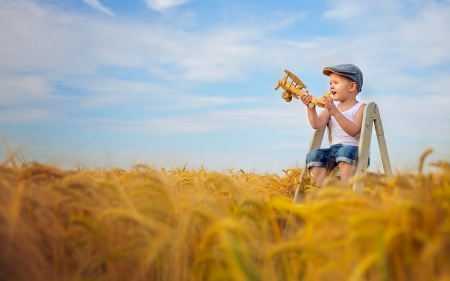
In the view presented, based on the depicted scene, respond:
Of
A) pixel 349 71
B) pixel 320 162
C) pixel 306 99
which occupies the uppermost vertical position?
pixel 349 71

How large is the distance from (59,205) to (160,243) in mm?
751

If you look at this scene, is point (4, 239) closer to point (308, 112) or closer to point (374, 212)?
point (374, 212)

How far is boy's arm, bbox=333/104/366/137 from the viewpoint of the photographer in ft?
15.2

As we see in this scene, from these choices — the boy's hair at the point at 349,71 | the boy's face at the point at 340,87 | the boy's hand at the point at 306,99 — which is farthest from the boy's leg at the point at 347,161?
the boy's hair at the point at 349,71

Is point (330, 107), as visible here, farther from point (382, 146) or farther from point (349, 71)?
point (382, 146)

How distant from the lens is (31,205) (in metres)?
2.12

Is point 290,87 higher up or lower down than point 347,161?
higher up

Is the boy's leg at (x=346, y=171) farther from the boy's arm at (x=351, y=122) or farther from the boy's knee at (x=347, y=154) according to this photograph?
the boy's arm at (x=351, y=122)

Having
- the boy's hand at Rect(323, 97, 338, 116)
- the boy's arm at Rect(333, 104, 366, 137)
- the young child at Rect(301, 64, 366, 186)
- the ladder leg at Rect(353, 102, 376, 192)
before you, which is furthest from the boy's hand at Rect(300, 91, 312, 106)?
the ladder leg at Rect(353, 102, 376, 192)

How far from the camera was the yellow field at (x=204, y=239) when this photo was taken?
1.70 metres

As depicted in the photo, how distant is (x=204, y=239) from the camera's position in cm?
192

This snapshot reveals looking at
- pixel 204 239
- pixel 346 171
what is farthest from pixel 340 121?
pixel 204 239

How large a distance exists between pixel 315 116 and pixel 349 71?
26.0 inches

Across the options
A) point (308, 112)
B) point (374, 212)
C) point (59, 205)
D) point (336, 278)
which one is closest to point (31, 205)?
point (59, 205)
